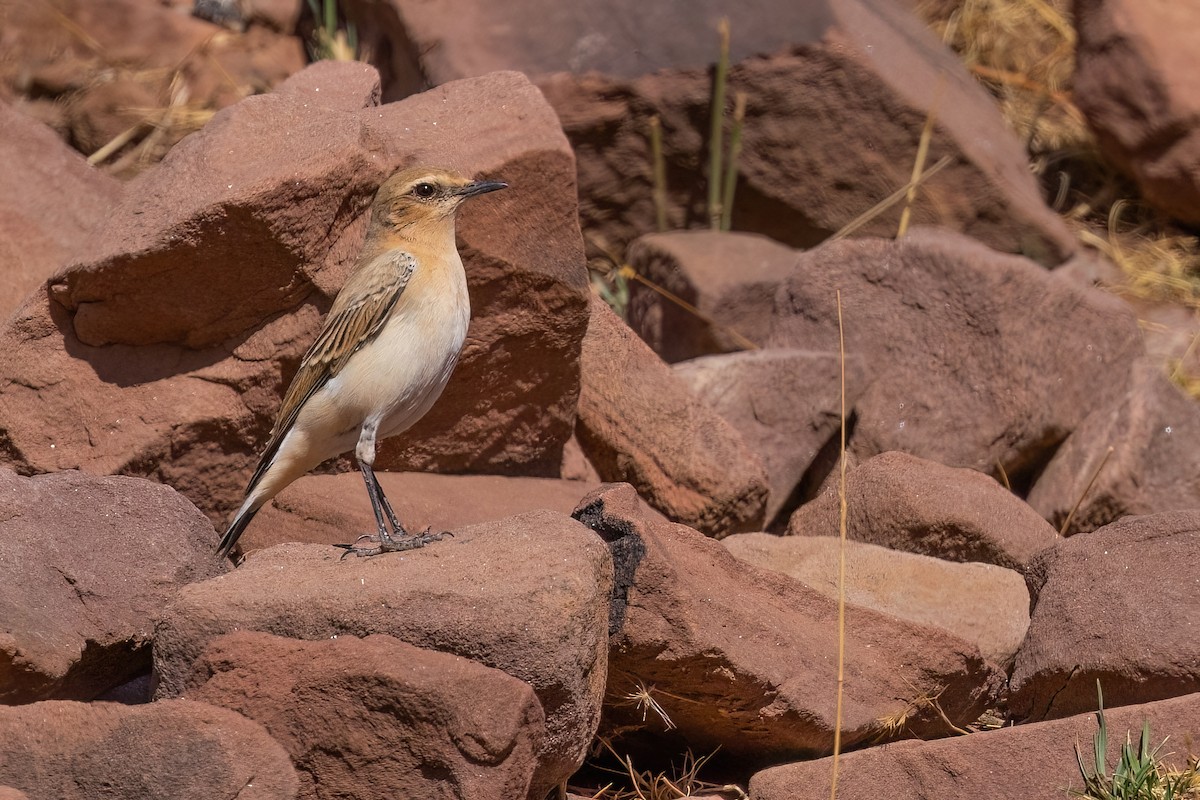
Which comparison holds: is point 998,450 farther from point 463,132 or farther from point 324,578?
point 324,578

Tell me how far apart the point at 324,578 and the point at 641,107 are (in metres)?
6.58

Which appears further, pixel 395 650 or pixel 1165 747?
pixel 1165 747

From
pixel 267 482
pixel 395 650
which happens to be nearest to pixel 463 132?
pixel 267 482

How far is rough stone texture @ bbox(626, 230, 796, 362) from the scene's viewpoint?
9898 mm

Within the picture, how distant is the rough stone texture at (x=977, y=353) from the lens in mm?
8352

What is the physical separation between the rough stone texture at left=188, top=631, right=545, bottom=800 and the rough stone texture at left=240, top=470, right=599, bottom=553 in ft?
5.98

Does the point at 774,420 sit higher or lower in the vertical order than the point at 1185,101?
lower

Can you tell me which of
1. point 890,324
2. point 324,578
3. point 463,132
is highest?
point 463,132

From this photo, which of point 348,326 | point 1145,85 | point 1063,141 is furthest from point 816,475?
point 1063,141

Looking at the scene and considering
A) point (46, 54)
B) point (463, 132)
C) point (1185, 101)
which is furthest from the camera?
point (46, 54)

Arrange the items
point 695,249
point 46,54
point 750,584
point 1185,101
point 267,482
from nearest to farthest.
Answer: point 750,584 → point 267,482 → point 695,249 → point 1185,101 → point 46,54

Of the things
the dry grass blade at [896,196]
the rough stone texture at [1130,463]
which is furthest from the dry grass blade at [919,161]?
the rough stone texture at [1130,463]

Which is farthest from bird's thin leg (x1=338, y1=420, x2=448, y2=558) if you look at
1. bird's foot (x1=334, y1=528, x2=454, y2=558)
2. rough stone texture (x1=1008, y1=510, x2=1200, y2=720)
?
rough stone texture (x1=1008, y1=510, x2=1200, y2=720)

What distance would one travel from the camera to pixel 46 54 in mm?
12820
